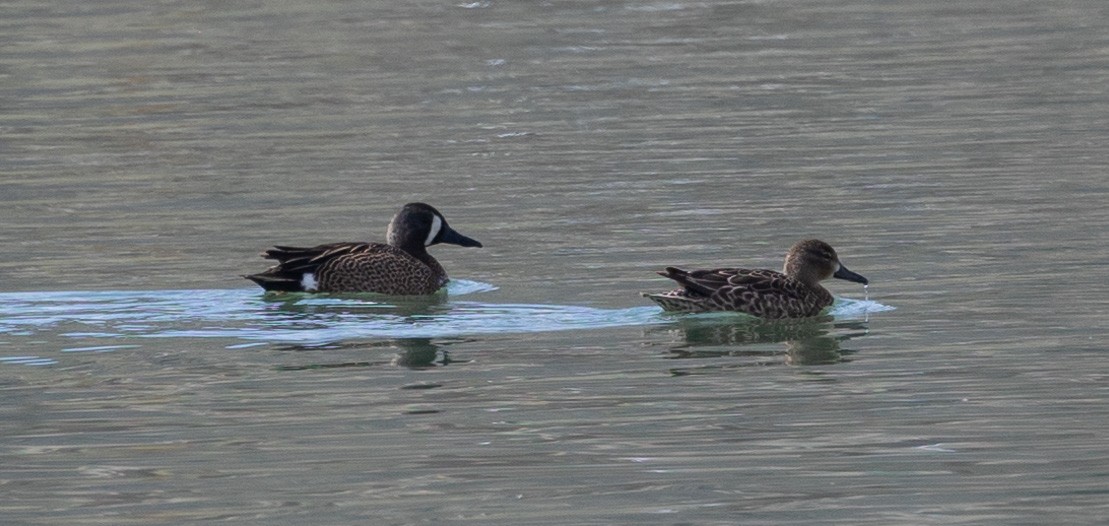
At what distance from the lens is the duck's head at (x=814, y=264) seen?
12.4 metres

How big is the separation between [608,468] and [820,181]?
29.2 ft

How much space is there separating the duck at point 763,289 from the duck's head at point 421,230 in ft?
7.51

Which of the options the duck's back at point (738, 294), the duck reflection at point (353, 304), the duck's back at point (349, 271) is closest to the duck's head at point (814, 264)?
the duck's back at point (738, 294)

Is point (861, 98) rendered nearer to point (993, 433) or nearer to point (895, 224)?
point (895, 224)

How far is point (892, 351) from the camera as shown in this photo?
35.5 feet

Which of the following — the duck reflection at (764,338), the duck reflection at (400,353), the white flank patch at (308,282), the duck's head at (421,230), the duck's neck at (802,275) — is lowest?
the duck reflection at (764,338)

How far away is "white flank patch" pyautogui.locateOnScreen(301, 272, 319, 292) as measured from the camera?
13062 millimetres

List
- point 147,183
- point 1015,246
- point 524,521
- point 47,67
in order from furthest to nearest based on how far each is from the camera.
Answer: point 47,67 → point 147,183 → point 1015,246 → point 524,521

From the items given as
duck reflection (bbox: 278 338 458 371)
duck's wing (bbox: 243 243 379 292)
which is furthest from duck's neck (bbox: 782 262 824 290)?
duck's wing (bbox: 243 243 379 292)

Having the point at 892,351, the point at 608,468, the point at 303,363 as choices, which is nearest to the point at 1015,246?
the point at 892,351

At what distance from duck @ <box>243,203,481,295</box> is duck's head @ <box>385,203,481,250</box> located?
0.38ft

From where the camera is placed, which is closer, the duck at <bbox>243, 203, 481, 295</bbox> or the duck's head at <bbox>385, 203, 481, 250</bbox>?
the duck at <bbox>243, 203, 481, 295</bbox>

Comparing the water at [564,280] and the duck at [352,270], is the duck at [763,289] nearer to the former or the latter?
the water at [564,280]

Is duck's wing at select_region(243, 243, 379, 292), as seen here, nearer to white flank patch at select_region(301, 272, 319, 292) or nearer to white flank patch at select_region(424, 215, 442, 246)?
white flank patch at select_region(301, 272, 319, 292)
